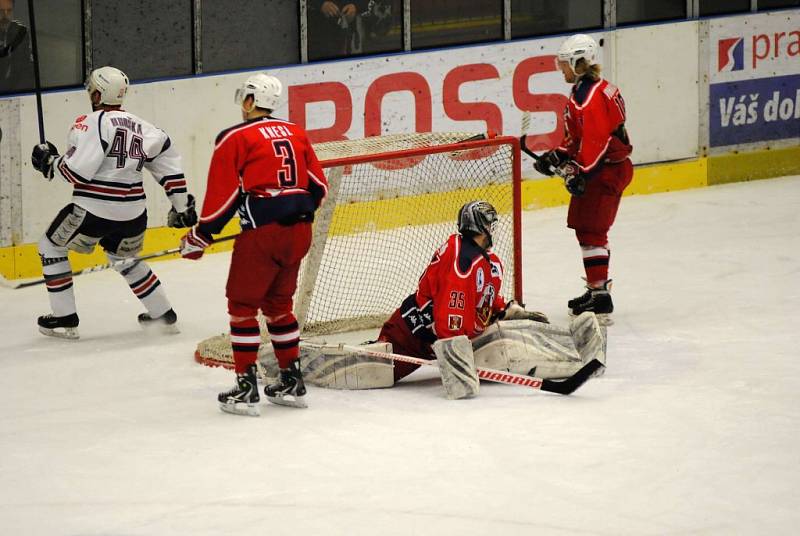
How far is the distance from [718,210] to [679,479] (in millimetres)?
4621

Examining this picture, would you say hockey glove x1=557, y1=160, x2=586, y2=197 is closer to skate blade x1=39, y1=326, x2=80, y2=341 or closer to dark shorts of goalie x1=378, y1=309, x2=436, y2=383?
dark shorts of goalie x1=378, y1=309, x2=436, y2=383

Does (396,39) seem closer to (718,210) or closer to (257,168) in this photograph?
(718,210)

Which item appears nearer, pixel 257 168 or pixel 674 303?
pixel 257 168

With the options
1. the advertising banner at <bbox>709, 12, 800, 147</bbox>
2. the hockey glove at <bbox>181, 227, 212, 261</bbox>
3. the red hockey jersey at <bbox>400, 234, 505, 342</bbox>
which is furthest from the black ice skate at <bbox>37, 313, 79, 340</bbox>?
the advertising banner at <bbox>709, 12, 800, 147</bbox>

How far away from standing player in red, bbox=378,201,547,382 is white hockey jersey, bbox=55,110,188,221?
1331mm

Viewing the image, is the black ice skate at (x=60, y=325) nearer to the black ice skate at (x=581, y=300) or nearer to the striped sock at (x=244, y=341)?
the striped sock at (x=244, y=341)

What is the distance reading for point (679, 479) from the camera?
448 cm

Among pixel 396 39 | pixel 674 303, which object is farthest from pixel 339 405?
pixel 396 39

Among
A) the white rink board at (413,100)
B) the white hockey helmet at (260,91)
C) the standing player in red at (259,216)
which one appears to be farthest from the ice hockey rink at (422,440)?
the white hockey helmet at (260,91)

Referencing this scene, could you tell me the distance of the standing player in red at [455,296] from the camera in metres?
5.30

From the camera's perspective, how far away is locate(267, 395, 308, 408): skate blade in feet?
17.4

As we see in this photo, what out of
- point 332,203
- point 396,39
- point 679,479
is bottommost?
Answer: point 679,479

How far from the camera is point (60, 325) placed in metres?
6.48

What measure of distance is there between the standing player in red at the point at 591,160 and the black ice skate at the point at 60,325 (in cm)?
220
